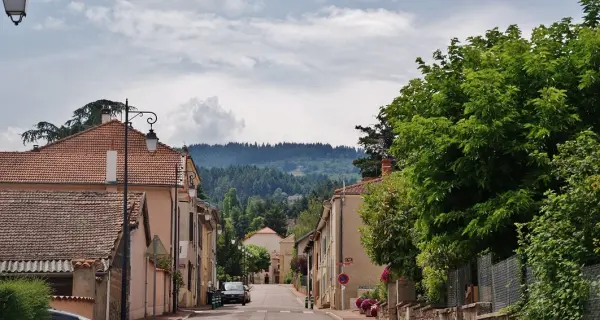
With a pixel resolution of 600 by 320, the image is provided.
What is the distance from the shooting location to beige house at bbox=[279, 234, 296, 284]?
537ft

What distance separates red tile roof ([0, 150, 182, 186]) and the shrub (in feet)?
114

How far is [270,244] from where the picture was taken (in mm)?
182875

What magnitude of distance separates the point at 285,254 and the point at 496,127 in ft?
481

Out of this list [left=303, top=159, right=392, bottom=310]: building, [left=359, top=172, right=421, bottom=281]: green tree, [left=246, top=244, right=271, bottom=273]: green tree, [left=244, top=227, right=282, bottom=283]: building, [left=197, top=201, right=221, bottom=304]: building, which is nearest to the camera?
[left=359, top=172, right=421, bottom=281]: green tree

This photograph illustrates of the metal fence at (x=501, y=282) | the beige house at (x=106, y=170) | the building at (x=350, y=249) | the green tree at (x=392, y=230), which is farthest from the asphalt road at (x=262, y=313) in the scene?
the metal fence at (x=501, y=282)

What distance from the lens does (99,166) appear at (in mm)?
53844

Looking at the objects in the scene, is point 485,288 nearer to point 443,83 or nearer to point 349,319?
point 443,83

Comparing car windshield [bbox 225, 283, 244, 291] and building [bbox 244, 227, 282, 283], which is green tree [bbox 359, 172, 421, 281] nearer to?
car windshield [bbox 225, 283, 244, 291]

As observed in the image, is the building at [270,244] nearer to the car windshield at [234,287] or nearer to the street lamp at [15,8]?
the car windshield at [234,287]

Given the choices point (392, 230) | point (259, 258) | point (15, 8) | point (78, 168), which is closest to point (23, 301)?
point (15, 8)

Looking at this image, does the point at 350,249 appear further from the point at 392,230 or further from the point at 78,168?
the point at 392,230

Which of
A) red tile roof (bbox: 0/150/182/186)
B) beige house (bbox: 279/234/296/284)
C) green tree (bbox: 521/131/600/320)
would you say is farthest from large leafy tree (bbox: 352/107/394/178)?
beige house (bbox: 279/234/296/284)

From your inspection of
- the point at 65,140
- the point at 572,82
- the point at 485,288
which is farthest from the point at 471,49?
the point at 65,140

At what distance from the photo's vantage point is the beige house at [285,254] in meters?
164
